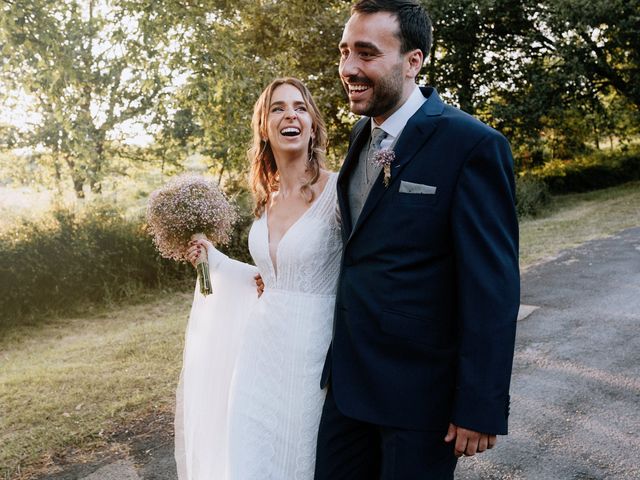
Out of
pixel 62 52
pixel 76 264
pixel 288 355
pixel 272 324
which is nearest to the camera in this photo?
pixel 288 355

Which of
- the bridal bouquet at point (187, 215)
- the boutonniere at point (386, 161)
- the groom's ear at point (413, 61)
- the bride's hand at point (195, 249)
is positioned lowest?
the bride's hand at point (195, 249)

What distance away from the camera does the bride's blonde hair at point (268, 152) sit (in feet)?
10.8

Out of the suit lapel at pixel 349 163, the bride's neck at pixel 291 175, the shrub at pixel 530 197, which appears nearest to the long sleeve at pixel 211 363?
the bride's neck at pixel 291 175

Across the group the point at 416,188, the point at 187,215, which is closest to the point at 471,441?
the point at 416,188

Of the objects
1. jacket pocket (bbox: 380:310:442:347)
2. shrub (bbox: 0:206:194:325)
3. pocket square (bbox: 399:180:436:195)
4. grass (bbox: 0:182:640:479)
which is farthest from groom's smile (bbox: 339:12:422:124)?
shrub (bbox: 0:206:194:325)

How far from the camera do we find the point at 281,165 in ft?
10.8

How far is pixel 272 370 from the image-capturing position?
2799 mm

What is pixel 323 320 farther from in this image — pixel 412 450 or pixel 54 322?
pixel 54 322

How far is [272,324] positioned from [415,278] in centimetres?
101

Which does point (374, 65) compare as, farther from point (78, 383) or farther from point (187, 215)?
point (78, 383)

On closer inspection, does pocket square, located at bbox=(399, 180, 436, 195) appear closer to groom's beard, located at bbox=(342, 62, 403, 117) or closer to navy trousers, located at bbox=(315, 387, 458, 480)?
groom's beard, located at bbox=(342, 62, 403, 117)


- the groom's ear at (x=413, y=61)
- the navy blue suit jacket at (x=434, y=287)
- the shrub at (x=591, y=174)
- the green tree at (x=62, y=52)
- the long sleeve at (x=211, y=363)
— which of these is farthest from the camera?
the shrub at (x=591, y=174)

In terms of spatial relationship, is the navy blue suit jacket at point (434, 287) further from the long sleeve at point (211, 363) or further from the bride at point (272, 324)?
the long sleeve at point (211, 363)

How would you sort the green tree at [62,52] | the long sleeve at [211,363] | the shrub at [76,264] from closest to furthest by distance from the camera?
1. the long sleeve at [211,363]
2. the green tree at [62,52]
3. the shrub at [76,264]
